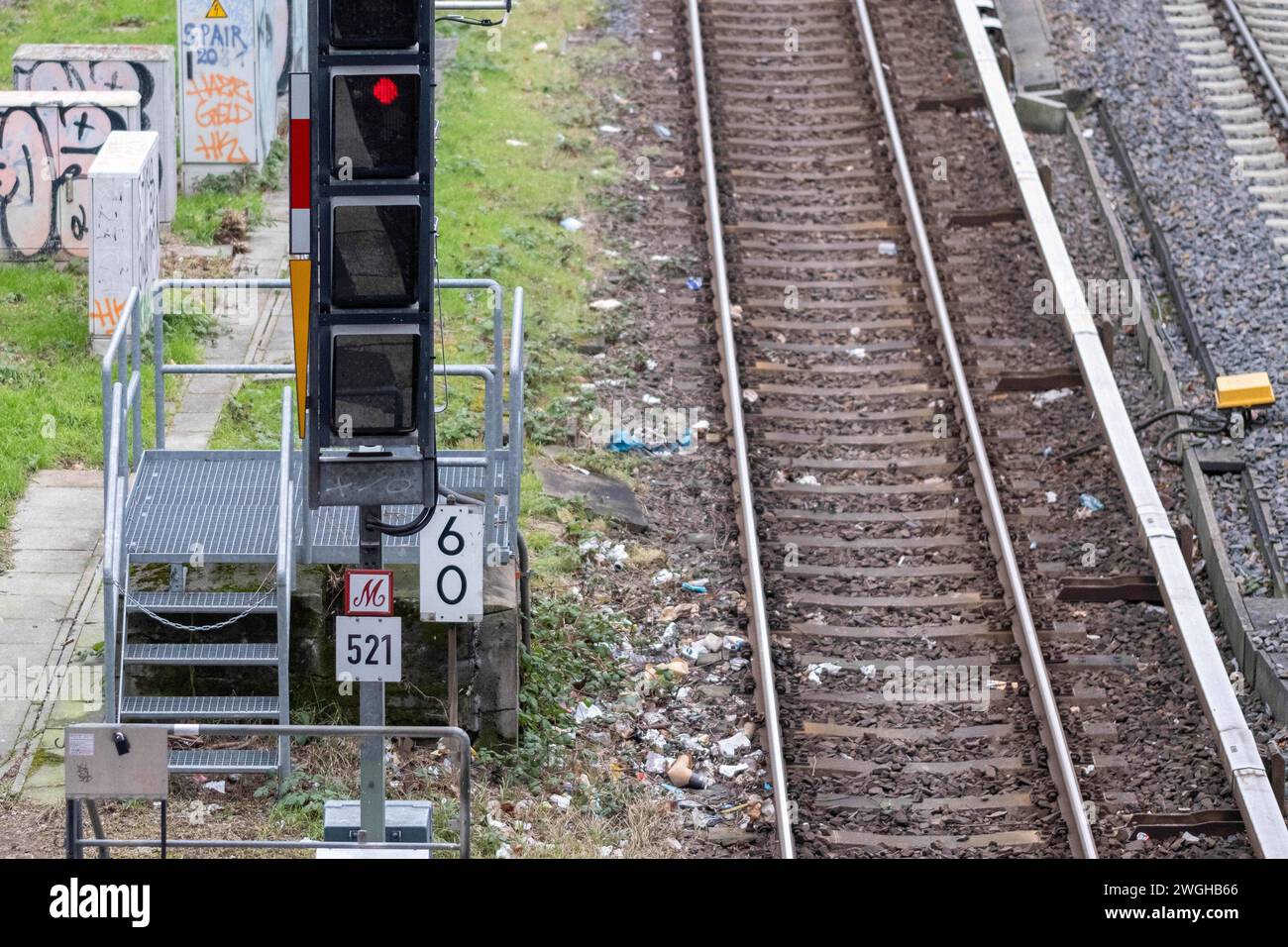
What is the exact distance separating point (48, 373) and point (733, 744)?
6539mm

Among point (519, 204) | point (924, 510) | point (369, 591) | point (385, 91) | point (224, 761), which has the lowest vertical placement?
point (224, 761)

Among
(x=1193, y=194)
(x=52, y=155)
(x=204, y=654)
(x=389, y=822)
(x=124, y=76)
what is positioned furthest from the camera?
(x=1193, y=194)

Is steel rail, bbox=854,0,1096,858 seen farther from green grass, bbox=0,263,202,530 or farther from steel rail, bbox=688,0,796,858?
green grass, bbox=0,263,202,530

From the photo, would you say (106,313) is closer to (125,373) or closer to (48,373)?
(48,373)

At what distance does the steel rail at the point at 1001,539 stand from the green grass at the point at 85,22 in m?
8.54

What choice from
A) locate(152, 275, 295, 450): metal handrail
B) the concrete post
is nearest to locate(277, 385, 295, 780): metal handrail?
locate(152, 275, 295, 450): metal handrail

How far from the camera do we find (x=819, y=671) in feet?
38.7

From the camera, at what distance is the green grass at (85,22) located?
20906mm

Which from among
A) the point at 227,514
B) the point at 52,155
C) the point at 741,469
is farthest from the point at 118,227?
the point at 741,469

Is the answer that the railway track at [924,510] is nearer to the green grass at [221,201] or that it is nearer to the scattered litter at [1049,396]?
the scattered litter at [1049,396]

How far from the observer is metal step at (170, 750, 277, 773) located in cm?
1000

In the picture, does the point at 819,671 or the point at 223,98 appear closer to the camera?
the point at 819,671
